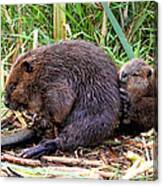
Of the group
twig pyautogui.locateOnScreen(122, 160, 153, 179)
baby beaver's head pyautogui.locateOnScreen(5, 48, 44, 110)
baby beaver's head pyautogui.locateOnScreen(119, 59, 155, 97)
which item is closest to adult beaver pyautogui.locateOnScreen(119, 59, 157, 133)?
baby beaver's head pyautogui.locateOnScreen(119, 59, 155, 97)

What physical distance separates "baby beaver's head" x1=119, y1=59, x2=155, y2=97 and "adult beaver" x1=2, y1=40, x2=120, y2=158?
32 millimetres

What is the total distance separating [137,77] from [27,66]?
0.35 m

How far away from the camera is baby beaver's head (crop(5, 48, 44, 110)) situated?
5.94 feet

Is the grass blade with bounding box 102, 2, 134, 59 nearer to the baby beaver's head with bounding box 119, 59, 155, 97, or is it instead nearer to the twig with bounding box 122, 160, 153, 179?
the baby beaver's head with bounding box 119, 59, 155, 97

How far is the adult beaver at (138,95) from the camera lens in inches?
68.1

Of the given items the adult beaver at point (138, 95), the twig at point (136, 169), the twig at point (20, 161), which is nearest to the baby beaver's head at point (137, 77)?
the adult beaver at point (138, 95)

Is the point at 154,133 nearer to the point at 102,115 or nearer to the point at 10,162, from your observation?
the point at 102,115

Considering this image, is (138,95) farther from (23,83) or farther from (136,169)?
(23,83)

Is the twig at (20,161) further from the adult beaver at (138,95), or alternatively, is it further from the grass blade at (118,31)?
the grass blade at (118,31)

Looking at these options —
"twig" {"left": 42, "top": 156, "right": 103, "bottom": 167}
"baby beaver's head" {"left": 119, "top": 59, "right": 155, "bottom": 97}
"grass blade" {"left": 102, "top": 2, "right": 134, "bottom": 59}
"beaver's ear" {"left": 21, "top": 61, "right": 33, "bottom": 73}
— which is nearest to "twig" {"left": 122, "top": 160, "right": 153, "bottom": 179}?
"twig" {"left": 42, "top": 156, "right": 103, "bottom": 167}

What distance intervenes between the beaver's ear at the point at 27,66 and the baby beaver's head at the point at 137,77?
0.29 meters

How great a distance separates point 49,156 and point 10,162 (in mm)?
136

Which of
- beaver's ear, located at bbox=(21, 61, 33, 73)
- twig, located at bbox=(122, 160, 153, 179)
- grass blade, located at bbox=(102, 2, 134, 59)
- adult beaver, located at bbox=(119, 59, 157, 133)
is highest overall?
grass blade, located at bbox=(102, 2, 134, 59)

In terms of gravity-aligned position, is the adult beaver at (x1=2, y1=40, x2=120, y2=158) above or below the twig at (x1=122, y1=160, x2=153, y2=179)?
above
